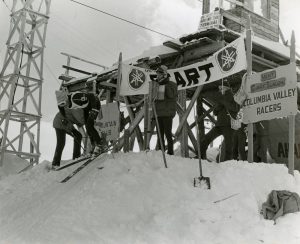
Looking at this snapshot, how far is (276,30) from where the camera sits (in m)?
14.5

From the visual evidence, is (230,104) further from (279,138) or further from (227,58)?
(279,138)

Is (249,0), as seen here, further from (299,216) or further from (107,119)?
(299,216)

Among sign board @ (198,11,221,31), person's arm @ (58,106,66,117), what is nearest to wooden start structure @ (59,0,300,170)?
sign board @ (198,11,221,31)

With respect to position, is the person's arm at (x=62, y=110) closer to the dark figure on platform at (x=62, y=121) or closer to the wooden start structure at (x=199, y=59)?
the dark figure on platform at (x=62, y=121)

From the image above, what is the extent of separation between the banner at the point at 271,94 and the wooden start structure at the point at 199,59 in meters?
0.74

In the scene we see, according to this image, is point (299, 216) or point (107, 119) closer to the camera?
point (299, 216)

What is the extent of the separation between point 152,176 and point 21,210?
2221 mm

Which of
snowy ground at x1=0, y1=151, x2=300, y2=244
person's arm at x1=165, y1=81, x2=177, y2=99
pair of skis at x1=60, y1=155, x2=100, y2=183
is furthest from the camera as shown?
person's arm at x1=165, y1=81, x2=177, y2=99

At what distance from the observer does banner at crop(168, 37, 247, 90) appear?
8320 mm

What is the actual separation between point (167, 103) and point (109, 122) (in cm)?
272

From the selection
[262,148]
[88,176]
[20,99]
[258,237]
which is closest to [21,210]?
[88,176]

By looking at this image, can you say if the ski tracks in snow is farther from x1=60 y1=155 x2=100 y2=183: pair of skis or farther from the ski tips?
the ski tips

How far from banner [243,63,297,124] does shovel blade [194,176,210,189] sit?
160 centimetres

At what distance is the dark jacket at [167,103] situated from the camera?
8781 mm
